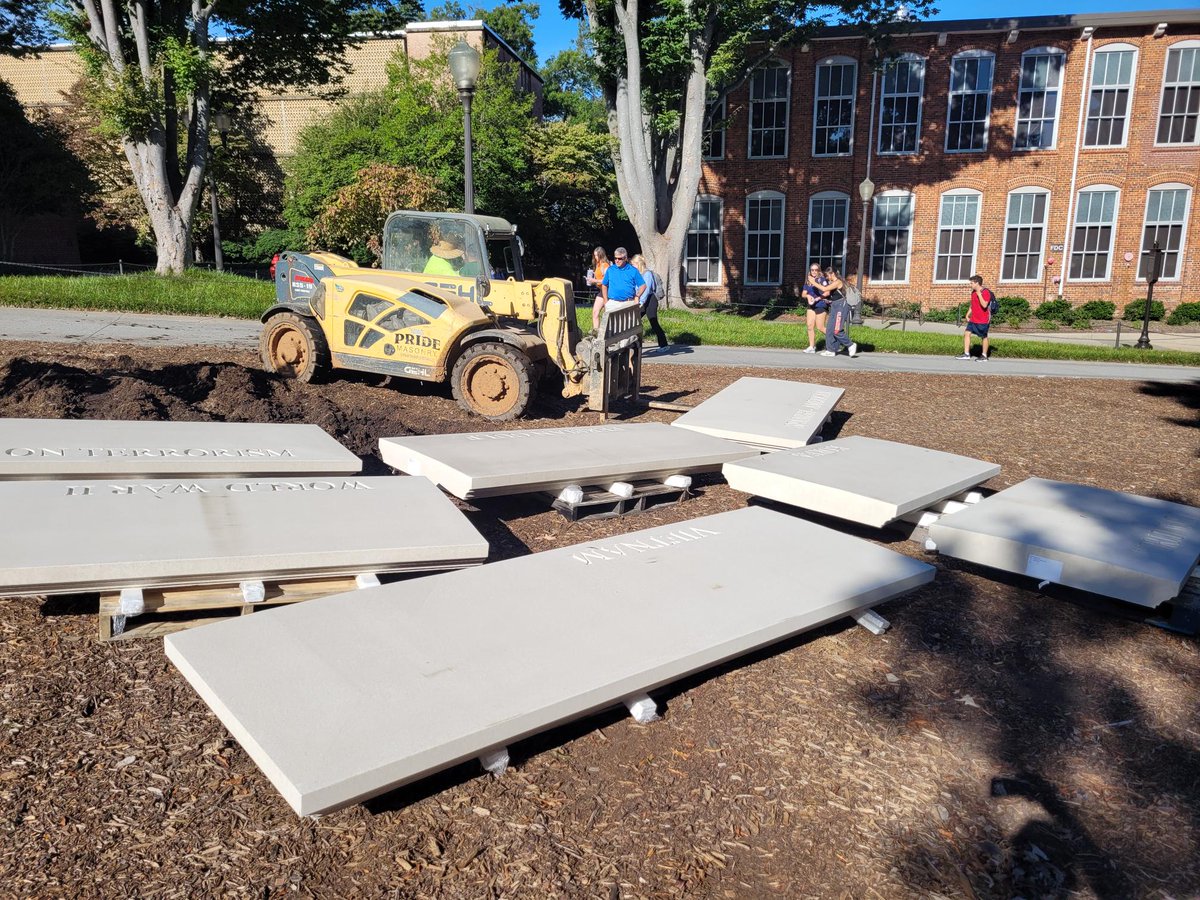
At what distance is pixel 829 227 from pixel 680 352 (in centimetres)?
1708

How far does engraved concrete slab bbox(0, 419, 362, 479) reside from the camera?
17.6 ft

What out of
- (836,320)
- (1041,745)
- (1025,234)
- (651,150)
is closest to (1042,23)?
(1025,234)

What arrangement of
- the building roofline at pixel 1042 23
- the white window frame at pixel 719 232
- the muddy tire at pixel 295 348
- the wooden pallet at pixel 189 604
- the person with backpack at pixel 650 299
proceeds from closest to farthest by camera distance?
the wooden pallet at pixel 189 604 → the muddy tire at pixel 295 348 → the person with backpack at pixel 650 299 → the building roofline at pixel 1042 23 → the white window frame at pixel 719 232

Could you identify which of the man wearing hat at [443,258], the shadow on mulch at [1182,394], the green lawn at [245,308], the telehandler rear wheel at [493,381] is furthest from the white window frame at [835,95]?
the telehandler rear wheel at [493,381]

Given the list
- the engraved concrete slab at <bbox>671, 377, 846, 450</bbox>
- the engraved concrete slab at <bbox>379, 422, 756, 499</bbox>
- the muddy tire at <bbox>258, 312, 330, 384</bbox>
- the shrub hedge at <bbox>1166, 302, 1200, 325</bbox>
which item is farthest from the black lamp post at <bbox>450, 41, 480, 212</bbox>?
the shrub hedge at <bbox>1166, 302, 1200, 325</bbox>

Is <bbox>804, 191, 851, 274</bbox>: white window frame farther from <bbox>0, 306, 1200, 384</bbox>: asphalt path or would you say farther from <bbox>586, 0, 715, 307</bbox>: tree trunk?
<bbox>0, 306, 1200, 384</bbox>: asphalt path

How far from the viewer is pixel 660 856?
9.66 feet

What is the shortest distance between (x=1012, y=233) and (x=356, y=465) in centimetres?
2947

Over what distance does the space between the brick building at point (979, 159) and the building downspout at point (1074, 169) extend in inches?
1.8

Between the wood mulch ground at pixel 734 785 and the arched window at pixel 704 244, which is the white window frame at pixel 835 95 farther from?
the wood mulch ground at pixel 734 785

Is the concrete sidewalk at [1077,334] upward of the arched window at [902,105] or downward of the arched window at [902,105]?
downward

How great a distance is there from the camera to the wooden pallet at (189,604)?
3971mm

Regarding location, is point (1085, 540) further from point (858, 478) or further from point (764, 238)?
Result: point (764, 238)

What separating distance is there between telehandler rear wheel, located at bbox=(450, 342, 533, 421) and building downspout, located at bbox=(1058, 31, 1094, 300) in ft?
88.8
